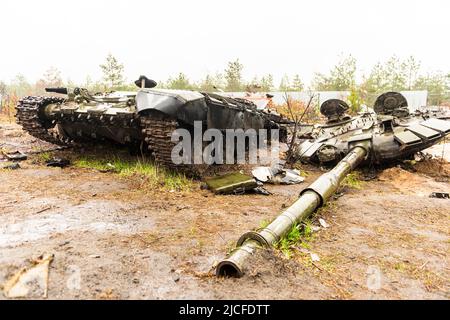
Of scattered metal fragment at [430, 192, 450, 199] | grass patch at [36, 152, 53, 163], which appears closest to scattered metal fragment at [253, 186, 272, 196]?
scattered metal fragment at [430, 192, 450, 199]

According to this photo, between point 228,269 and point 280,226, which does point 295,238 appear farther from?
point 228,269

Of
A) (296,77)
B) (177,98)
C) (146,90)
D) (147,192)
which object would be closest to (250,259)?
(147,192)

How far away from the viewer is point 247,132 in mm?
9219

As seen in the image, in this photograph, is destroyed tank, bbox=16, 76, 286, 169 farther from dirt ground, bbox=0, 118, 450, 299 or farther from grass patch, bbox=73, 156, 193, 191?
dirt ground, bbox=0, 118, 450, 299

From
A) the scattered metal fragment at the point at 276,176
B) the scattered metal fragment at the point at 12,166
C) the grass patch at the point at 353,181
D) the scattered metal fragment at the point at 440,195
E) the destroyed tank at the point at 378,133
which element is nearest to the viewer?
the scattered metal fragment at the point at 440,195

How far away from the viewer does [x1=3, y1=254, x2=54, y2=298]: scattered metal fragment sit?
8.74ft

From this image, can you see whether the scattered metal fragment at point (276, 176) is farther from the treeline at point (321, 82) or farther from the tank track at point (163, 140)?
the treeline at point (321, 82)

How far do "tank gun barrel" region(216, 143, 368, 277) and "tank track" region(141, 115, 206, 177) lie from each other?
2435 mm

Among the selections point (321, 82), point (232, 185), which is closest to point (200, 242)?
point (232, 185)

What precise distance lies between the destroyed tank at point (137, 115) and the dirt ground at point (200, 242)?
43.1 inches

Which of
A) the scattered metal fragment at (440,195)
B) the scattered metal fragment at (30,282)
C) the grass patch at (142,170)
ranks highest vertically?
the scattered metal fragment at (30,282)

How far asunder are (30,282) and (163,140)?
12.7 ft

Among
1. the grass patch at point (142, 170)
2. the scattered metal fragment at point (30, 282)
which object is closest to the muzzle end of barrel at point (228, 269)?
the scattered metal fragment at point (30, 282)

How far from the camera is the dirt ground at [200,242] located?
9.64 ft
